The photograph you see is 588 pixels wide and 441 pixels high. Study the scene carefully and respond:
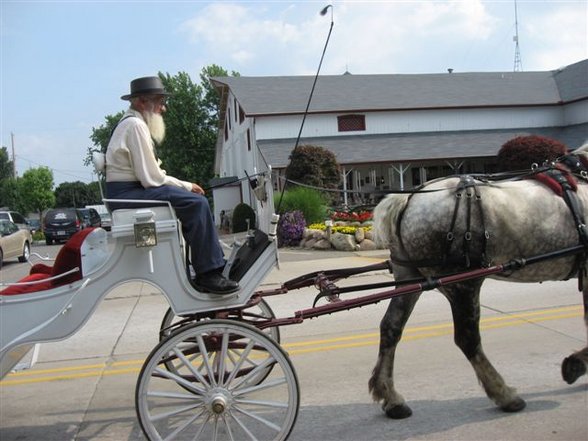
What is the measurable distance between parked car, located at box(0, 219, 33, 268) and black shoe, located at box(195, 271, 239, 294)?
16934mm

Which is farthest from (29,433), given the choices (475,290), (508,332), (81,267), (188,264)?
(508,332)

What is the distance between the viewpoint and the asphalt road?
4.10m

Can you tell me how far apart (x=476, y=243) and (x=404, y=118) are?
2942 centimetres

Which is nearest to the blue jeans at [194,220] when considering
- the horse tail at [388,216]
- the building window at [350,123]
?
the horse tail at [388,216]

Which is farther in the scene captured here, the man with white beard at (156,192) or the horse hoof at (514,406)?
the horse hoof at (514,406)

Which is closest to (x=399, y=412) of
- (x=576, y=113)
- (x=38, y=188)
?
(x=576, y=113)

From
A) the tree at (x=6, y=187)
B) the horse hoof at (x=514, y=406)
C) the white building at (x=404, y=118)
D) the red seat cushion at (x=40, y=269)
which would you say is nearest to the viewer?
the horse hoof at (x=514, y=406)

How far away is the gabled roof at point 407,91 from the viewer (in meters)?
31.6

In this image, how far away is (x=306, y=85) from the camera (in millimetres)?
33938

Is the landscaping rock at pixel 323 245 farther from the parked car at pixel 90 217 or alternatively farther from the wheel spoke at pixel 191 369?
the parked car at pixel 90 217

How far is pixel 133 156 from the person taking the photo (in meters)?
3.75

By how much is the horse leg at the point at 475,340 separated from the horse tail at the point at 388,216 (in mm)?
613

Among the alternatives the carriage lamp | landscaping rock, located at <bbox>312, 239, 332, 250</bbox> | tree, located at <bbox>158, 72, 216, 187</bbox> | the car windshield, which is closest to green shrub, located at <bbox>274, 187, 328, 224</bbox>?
landscaping rock, located at <bbox>312, 239, 332, 250</bbox>

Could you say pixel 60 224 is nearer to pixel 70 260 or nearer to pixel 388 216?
pixel 70 260
